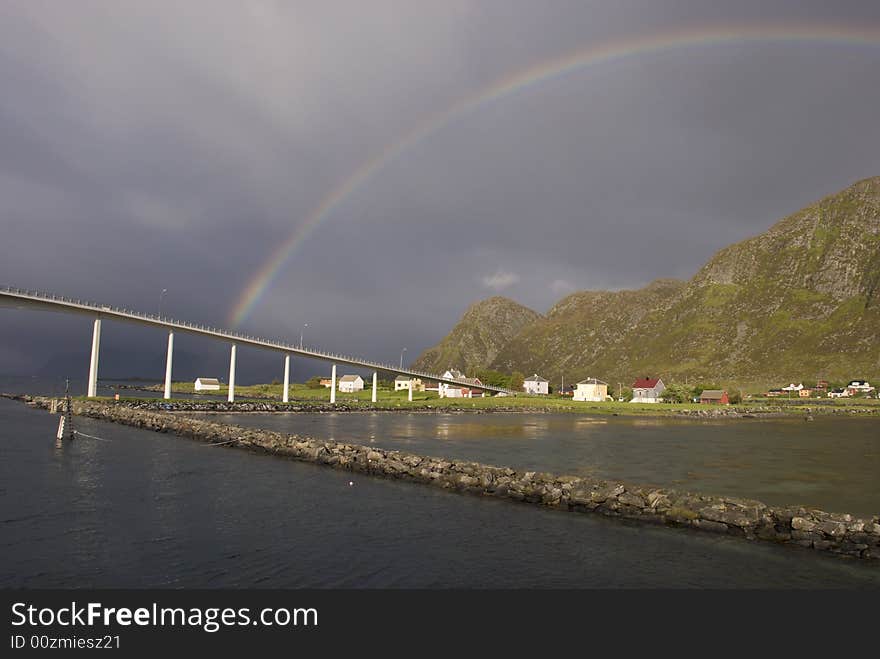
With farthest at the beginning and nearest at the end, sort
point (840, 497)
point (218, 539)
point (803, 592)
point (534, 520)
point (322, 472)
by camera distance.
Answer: point (322, 472), point (840, 497), point (534, 520), point (218, 539), point (803, 592)

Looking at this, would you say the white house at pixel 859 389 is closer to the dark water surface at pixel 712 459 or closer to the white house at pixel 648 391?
the white house at pixel 648 391

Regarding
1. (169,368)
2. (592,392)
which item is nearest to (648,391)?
(592,392)

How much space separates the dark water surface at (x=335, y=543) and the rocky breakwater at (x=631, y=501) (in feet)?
2.98

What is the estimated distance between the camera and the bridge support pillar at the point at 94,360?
3656 inches

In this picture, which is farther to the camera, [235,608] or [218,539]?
[218,539]

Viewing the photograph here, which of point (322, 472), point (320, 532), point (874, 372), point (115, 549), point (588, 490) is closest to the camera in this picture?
point (115, 549)

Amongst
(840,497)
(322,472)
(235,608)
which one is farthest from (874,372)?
(235,608)

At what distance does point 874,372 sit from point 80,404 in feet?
751

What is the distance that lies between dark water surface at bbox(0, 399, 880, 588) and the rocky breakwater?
908 mm

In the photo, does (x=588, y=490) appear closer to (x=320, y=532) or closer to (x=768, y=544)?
(x=768, y=544)

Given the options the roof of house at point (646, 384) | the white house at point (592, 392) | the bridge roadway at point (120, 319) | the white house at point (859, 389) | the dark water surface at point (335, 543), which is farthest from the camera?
the white house at point (592, 392)

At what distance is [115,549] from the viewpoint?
15734mm

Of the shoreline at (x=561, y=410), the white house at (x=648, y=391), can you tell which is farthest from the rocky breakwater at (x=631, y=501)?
the white house at (x=648, y=391)

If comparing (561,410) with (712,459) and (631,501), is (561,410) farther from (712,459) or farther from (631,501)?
(631,501)
